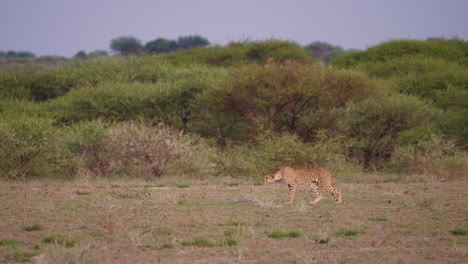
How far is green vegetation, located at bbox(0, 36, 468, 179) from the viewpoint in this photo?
74.9 ft

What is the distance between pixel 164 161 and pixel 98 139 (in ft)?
6.99

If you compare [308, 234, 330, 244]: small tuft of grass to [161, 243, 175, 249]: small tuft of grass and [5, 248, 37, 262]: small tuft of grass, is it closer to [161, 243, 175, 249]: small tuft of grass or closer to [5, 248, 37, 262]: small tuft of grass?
[161, 243, 175, 249]: small tuft of grass

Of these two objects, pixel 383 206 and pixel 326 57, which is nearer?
pixel 383 206

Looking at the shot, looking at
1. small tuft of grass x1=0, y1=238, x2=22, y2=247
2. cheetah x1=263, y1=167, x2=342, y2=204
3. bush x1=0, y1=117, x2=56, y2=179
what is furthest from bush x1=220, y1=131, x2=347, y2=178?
small tuft of grass x1=0, y1=238, x2=22, y2=247

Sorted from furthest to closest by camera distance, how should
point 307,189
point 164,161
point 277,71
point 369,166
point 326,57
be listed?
point 326,57 < point 277,71 < point 369,166 < point 164,161 < point 307,189

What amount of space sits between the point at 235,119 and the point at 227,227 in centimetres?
1939

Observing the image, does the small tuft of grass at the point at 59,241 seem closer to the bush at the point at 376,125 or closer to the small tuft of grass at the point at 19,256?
the small tuft of grass at the point at 19,256

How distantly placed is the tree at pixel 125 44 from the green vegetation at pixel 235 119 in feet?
154

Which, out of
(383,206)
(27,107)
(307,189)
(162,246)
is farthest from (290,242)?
(27,107)

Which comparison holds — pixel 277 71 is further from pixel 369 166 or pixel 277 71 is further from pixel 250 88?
pixel 369 166

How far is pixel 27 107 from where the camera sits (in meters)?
31.1

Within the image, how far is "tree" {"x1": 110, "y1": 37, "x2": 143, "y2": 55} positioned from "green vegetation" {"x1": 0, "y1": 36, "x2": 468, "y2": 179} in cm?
4680

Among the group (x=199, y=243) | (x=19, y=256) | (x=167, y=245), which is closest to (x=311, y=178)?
(x=199, y=243)

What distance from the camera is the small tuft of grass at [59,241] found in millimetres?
10241
